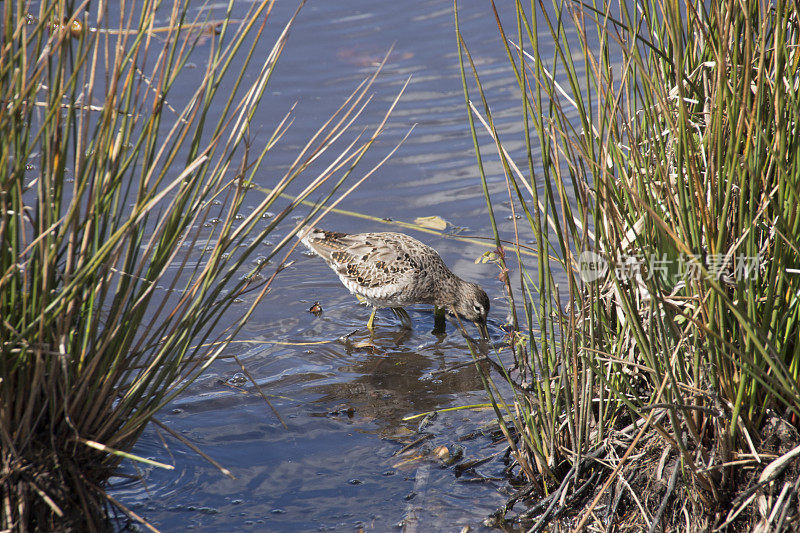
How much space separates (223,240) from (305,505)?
151 cm

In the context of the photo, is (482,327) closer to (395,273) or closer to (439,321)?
(439,321)

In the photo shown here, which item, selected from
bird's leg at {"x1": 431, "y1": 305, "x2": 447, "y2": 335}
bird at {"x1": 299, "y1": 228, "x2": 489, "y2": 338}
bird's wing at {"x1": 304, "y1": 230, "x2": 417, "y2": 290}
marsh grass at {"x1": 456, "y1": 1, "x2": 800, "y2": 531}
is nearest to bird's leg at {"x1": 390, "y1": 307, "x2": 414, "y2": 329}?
bird at {"x1": 299, "y1": 228, "x2": 489, "y2": 338}

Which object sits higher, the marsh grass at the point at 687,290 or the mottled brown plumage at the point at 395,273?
the marsh grass at the point at 687,290

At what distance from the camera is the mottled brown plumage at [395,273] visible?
19.0 ft

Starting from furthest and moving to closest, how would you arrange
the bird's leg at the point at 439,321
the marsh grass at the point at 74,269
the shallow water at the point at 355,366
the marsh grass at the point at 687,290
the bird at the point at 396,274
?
1. the bird's leg at the point at 439,321
2. the bird at the point at 396,274
3. the shallow water at the point at 355,366
4. the marsh grass at the point at 687,290
5. the marsh grass at the point at 74,269

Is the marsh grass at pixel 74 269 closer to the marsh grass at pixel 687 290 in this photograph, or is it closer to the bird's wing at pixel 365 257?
the marsh grass at pixel 687 290

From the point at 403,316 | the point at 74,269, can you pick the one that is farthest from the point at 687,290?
the point at 403,316

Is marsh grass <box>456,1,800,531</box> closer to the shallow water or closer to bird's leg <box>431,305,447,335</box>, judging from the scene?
the shallow water

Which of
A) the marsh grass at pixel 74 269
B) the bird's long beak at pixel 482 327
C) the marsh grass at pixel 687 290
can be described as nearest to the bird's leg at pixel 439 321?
the bird's long beak at pixel 482 327

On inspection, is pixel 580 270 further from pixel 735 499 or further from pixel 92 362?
pixel 92 362

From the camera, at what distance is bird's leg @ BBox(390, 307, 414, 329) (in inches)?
237

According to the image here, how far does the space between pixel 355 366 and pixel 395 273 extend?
93 centimetres

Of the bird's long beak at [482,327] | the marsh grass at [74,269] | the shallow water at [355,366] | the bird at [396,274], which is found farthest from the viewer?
the bird at [396,274]

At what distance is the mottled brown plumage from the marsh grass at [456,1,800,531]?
2.51m
